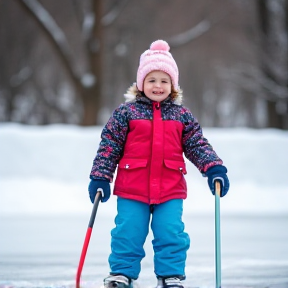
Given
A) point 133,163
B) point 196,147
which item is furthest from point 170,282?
point 196,147

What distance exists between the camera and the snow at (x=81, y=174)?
364 inches

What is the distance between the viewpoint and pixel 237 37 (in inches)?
1052

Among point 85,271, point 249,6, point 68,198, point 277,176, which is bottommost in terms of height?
point 85,271

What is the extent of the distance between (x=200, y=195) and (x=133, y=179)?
5.76 meters

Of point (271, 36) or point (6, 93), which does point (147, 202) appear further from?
point (6, 93)

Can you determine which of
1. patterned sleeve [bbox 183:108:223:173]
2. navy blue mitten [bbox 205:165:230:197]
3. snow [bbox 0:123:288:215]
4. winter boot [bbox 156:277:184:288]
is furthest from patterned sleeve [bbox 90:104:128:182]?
snow [bbox 0:123:288:215]

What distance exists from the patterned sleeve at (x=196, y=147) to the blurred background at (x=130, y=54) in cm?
1284

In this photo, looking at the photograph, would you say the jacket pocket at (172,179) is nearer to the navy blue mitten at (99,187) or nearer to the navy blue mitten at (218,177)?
the navy blue mitten at (218,177)

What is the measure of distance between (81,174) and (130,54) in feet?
60.8

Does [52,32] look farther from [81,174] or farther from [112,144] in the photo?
[112,144]

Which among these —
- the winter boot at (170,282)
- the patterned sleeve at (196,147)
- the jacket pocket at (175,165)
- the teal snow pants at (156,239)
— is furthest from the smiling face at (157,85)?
the winter boot at (170,282)

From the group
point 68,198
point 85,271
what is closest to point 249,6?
point 68,198

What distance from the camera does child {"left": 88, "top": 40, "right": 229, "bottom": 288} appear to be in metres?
3.99

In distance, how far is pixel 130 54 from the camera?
1114 inches
